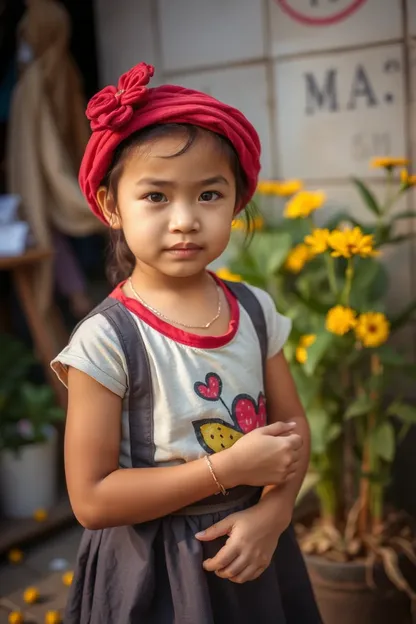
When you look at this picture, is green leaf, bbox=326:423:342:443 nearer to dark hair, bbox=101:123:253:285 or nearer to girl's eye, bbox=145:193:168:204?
dark hair, bbox=101:123:253:285

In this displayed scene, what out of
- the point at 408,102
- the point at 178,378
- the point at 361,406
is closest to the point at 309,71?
the point at 408,102

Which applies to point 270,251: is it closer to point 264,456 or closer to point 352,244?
point 352,244

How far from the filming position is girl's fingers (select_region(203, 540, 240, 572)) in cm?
112

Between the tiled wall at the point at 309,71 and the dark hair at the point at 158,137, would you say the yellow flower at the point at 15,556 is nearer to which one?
the tiled wall at the point at 309,71

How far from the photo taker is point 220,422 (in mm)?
1152

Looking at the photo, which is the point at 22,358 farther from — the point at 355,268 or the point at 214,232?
the point at 214,232

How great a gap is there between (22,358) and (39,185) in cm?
64

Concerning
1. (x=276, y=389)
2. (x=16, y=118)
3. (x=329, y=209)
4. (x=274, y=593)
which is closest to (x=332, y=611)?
(x=274, y=593)

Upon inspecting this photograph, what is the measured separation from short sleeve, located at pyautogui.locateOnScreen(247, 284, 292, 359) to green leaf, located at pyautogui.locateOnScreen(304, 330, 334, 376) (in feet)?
1.31

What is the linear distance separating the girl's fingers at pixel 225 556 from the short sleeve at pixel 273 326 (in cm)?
33

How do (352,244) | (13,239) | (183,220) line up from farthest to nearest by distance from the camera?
(13,239)
(352,244)
(183,220)

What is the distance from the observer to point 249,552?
1.13 meters

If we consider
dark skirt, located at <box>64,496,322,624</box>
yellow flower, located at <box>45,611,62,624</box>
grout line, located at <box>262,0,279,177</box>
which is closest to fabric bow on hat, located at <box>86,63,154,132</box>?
dark skirt, located at <box>64,496,322,624</box>

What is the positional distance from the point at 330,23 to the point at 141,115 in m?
1.33
